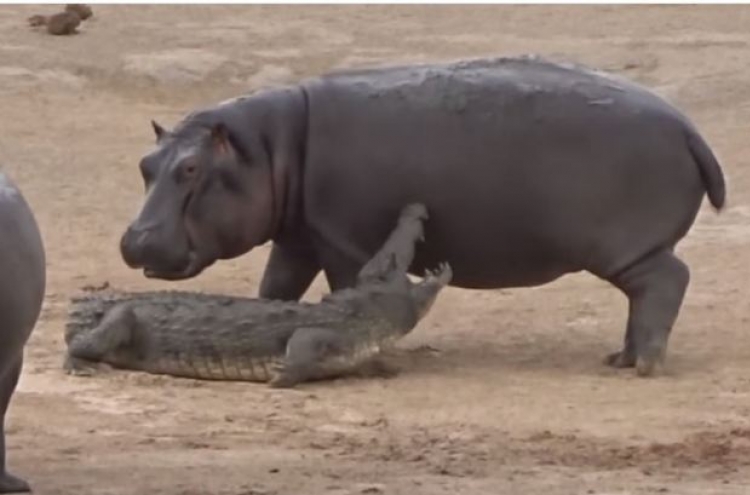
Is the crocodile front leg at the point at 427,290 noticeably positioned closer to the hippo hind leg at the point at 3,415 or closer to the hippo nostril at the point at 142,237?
the hippo nostril at the point at 142,237

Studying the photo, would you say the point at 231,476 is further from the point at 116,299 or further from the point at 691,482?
the point at 116,299

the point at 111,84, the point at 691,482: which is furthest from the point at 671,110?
the point at 111,84

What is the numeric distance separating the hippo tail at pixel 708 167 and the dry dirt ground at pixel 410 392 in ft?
1.96

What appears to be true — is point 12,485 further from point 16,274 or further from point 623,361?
point 623,361

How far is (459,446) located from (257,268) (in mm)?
4671

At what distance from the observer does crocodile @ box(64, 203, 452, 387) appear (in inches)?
324

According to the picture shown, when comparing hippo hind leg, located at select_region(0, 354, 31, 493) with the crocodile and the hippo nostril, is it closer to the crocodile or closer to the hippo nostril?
the crocodile

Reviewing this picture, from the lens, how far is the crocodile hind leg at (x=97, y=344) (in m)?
8.31

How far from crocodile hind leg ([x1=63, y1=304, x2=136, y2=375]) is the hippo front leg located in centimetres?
84

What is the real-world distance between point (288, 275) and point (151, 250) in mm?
785

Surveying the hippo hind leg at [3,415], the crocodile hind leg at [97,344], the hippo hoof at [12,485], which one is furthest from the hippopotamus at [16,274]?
the crocodile hind leg at [97,344]

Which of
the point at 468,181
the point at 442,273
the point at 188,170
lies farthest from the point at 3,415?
the point at 468,181

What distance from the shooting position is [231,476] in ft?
20.4

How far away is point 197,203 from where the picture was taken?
8.58 metres
